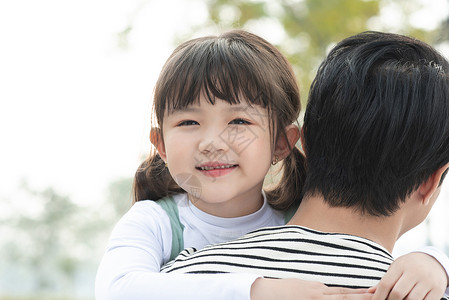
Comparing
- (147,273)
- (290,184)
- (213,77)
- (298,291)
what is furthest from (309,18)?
(298,291)

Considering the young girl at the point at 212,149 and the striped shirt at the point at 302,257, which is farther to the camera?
the young girl at the point at 212,149

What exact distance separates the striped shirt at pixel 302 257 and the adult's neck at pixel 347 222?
0.04 metres

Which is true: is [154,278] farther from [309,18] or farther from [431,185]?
[309,18]

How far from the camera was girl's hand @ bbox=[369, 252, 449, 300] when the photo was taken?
2.87 ft

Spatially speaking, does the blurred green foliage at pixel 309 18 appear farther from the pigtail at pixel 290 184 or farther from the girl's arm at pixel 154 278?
the girl's arm at pixel 154 278

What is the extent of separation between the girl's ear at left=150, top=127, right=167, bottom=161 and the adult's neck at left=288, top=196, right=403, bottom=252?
481mm

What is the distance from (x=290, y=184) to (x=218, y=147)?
1.04ft

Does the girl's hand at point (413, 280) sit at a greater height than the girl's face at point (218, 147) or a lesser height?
lesser

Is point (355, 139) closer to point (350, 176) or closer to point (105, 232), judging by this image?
point (350, 176)

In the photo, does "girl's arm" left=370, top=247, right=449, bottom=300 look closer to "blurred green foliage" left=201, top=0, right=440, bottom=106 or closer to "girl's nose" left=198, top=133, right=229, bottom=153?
"girl's nose" left=198, top=133, right=229, bottom=153

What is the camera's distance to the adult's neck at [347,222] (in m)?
1.02

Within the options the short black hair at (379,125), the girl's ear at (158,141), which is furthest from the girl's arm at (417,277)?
the girl's ear at (158,141)

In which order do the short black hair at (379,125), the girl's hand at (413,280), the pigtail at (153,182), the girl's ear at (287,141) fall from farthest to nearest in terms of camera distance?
the pigtail at (153,182) < the girl's ear at (287,141) < the short black hair at (379,125) < the girl's hand at (413,280)

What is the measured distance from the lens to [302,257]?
948 millimetres
